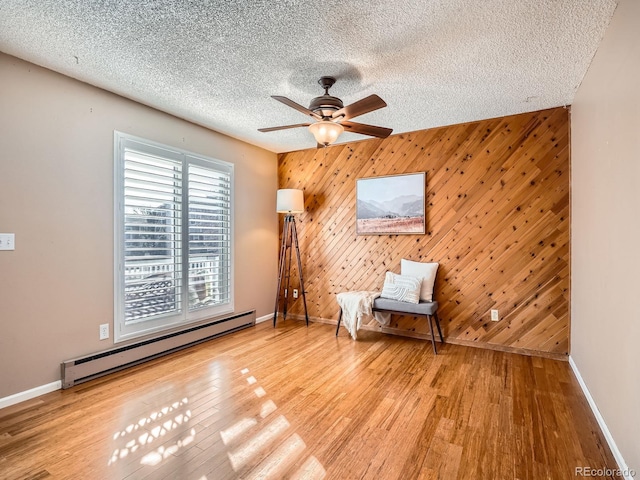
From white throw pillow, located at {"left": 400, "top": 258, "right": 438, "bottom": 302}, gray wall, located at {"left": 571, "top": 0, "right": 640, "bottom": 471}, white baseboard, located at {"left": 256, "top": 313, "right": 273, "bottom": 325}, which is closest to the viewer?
gray wall, located at {"left": 571, "top": 0, "right": 640, "bottom": 471}

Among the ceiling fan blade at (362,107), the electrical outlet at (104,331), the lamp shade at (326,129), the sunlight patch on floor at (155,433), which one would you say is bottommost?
the sunlight patch on floor at (155,433)

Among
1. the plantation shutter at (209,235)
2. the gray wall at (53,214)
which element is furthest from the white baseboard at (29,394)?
the plantation shutter at (209,235)

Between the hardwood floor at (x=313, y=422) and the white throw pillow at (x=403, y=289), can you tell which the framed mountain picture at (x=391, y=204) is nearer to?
the white throw pillow at (x=403, y=289)

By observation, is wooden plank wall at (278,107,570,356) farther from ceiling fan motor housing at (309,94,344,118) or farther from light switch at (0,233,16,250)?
light switch at (0,233,16,250)

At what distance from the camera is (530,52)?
241cm

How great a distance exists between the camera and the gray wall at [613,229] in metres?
1.66

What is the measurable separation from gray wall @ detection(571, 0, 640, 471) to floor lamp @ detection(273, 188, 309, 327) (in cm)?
322

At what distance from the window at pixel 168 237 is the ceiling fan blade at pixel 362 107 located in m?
2.05

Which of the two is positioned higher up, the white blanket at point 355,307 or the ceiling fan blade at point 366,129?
the ceiling fan blade at point 366,129

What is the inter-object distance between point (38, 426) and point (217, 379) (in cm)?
122

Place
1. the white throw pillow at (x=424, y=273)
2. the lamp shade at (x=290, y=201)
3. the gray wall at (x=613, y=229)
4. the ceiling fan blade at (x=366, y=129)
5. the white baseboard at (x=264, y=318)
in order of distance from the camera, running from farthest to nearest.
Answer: the white baseboard at (x=264, y=318) < the lamp shade at (x=290, y=201) < the white throw pillow at (x=424, y=273) < the ceiling fan blade at (x=366, y=129) < the gray wall at (x=613, y=229)

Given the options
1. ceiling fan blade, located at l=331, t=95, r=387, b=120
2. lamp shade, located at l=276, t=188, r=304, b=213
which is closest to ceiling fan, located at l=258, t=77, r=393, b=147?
ceiling fan blade, located at l=331, t=95, r=387, b=120

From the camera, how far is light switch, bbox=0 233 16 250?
2428mm

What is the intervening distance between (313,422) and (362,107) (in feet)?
7.52
